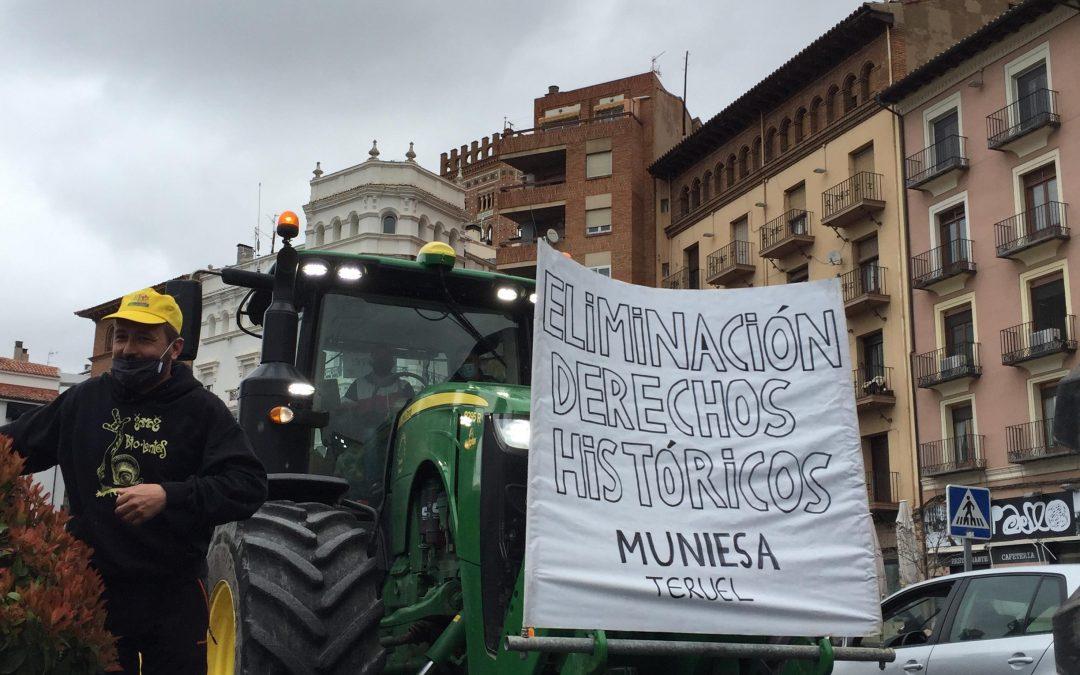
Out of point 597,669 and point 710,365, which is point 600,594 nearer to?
point 597,669

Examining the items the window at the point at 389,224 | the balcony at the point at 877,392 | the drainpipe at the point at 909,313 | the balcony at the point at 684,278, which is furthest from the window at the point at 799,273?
the window at the point at 389,224

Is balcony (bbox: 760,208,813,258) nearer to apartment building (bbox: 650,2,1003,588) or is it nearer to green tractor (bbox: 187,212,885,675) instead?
apartment building (bbox: 650,2,1003,588)

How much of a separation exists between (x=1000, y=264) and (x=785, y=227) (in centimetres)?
862

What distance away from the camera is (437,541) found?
5.70 meters

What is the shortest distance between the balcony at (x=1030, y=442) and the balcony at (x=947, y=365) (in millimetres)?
1883

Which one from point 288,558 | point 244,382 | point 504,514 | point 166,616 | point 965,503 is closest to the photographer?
point 166,616

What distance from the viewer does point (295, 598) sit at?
18.3ft

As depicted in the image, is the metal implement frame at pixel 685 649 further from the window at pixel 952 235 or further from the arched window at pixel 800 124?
the arched window at pixel 800 124

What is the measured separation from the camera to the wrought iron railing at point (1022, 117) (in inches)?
1110

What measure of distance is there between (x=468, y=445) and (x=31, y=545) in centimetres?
241

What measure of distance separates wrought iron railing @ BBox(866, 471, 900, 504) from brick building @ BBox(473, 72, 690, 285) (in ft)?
43.8

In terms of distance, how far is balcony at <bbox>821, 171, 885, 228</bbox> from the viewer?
33.3 m

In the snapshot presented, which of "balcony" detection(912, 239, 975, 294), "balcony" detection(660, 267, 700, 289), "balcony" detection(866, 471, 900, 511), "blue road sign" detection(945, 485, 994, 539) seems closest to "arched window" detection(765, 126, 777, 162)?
"balcony" detection(660, 267, 700, 289)

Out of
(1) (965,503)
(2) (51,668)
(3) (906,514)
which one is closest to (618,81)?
(3) (906,514)
